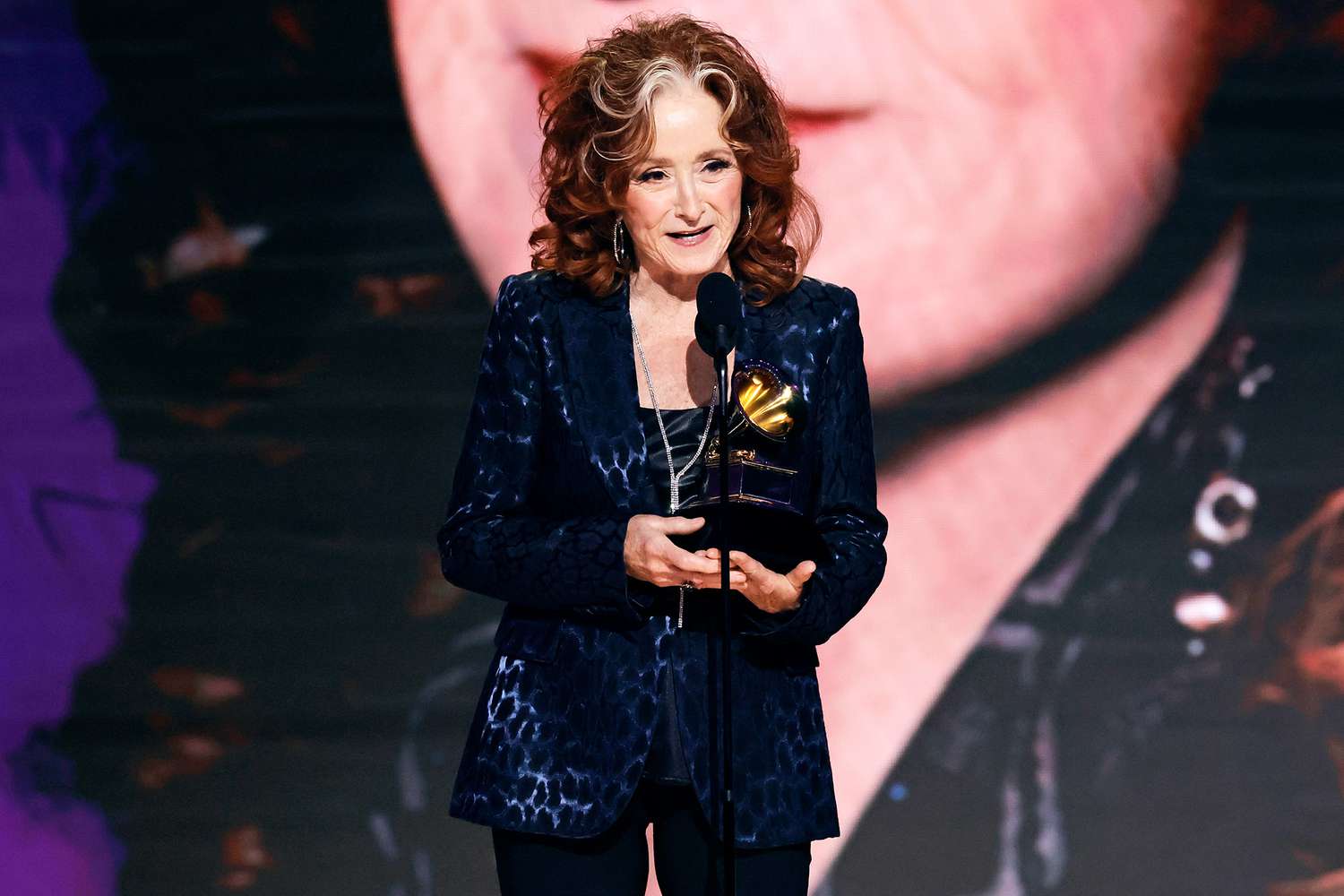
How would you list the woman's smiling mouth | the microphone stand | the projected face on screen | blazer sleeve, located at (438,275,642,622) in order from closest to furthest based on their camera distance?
the microphone stand, blazer sleeve, located at (438,275,642,622), the woman's smiling mouth, the projected face on screen

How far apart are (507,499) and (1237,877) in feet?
6.98

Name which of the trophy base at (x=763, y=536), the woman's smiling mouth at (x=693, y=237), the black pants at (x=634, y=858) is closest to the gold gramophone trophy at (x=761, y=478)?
the trophy base at (x=763, y=536)

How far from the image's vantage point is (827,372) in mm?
1698

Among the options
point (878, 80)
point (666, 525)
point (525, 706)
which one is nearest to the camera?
point (666, 525)

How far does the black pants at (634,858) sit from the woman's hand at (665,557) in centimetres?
24

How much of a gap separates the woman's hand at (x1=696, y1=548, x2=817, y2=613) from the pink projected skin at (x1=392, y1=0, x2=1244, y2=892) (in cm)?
155

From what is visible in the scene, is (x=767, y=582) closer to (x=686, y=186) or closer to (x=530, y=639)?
(x=530, y=639)

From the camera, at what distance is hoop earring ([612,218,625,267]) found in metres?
1.75

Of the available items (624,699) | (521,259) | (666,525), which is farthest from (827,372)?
(521,259)

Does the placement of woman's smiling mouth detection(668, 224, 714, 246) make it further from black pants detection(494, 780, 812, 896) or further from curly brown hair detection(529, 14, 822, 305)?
black pants detection(494, 780, 812, 896)

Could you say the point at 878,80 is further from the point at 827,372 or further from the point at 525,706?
the point at 525,706

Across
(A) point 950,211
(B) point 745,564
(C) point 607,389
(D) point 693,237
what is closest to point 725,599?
(B) point 745,564

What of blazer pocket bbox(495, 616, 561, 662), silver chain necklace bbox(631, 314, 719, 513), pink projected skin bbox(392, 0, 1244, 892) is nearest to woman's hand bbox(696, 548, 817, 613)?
silver chain necklace bbox(631, 314, 719, 513)

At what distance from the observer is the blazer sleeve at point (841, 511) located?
157 cm
